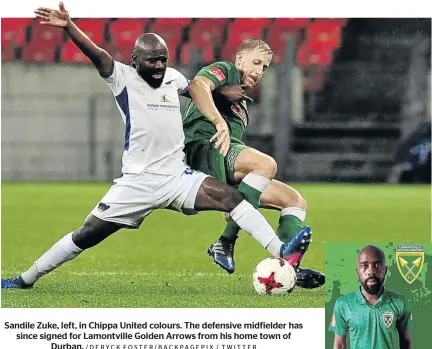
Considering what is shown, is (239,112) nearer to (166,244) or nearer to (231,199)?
(231,199)

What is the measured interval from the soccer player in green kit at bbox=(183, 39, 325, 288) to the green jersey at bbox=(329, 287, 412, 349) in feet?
2.63

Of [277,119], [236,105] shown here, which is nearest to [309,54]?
[277,119]

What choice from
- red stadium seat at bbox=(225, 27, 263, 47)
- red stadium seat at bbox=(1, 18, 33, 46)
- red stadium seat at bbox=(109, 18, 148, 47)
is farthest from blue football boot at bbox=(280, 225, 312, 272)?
red stadium seat at bbox=(1, 18, 33, 46)

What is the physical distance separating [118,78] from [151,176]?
0.76m

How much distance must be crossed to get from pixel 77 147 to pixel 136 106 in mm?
10202

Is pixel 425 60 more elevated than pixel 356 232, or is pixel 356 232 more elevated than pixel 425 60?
pixel 425 60

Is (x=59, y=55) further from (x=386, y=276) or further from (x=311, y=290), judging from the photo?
(x=386, y=276)

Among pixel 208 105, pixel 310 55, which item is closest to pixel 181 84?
pixel 208 105

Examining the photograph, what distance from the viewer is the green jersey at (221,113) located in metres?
7.60

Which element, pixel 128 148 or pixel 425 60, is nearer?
pixel 128 148

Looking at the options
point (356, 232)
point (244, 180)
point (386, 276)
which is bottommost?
point (356, 232)

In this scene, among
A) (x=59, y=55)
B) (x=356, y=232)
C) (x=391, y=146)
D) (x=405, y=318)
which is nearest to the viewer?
(x=405, y=318)

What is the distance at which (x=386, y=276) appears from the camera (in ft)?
21.1

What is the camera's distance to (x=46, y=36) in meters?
14.3
